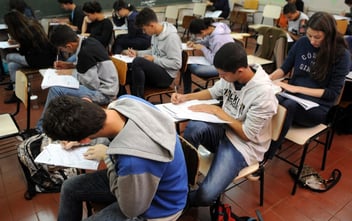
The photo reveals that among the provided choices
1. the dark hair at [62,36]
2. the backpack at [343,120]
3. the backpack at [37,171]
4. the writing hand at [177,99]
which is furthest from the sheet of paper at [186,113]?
the backpack at [343,120]

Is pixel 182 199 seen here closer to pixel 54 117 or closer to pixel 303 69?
pixel 54 117

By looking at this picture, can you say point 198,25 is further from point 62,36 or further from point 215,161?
point 215,161

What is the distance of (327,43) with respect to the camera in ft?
6.16

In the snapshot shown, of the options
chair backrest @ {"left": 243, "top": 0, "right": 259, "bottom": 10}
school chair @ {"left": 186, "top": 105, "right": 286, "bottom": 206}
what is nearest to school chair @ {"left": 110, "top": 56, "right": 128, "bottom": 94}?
school chair @ {"left": 186, "top": 105, "right": 286, "bottom": 206}

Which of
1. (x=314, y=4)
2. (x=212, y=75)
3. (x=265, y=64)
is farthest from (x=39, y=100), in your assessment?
(x=314, y=4)

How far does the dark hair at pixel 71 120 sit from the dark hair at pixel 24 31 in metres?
2.34

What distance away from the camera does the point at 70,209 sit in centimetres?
129

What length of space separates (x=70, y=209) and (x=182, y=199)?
0.55m

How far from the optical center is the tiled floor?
5.83ft

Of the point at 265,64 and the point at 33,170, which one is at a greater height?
the point at 265,64

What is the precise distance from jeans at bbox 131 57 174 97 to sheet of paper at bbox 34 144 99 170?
1.22 meters

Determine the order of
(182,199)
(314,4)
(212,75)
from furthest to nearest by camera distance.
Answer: (314,4), (212,75), (182,199)

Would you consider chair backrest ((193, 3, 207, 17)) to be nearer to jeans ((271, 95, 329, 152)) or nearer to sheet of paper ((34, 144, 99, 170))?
jeans ((271, 95, 329, 152))

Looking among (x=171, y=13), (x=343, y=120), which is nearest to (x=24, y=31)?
(x=343, y=120)
